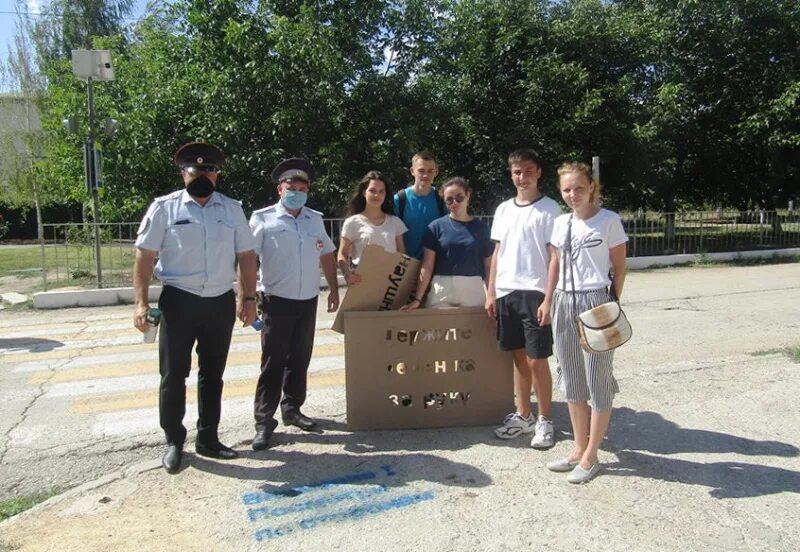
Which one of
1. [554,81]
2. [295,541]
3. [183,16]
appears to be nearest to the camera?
[295,541]

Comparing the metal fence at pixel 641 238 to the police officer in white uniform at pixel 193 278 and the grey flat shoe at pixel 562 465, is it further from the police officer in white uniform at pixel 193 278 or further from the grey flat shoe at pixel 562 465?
the grey flat shoe at pixel 562 465

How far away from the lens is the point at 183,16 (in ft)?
48.4

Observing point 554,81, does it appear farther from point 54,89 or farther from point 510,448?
point 510,448

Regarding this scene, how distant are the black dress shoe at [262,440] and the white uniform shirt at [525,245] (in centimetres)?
179

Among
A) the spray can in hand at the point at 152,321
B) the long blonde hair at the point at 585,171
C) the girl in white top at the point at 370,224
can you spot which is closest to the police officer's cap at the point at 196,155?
the spray can in hand at the point at 152,321

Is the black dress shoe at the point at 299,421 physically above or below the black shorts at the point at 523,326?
below

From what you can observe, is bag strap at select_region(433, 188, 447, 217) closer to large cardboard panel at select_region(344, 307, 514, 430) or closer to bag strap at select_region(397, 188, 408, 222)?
bag strap at select_region(397, 188, 408, 222)

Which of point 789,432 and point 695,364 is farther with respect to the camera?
point 695,364

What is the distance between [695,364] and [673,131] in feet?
46.1

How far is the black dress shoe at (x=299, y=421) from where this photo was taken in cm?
461

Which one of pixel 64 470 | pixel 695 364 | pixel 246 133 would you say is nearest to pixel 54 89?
Answer: pixel 246 133

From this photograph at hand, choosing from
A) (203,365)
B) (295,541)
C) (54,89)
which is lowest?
(295,541)

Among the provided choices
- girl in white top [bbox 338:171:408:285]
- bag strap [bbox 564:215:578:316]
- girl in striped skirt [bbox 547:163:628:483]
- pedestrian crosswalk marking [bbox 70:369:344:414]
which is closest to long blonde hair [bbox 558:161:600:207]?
girl in striped skirt [bbox 547:163:628:483]

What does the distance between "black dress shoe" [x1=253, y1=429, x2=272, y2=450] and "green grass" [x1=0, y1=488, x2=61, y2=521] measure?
1.16 m
